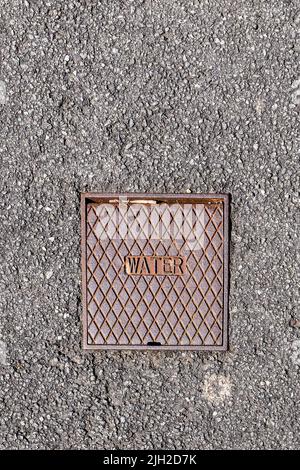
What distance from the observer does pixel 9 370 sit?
2459mm

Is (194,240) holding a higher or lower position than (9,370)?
higher

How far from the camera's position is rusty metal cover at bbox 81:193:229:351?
2.42 m

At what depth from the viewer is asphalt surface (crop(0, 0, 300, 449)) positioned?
2381 mm

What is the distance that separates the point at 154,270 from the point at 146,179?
15.2 inches

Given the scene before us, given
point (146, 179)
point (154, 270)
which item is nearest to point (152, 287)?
point (154, 270)

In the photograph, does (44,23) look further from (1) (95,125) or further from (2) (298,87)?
(2) (298,87)

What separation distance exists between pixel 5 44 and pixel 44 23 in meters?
0.18

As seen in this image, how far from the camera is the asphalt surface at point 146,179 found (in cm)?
238

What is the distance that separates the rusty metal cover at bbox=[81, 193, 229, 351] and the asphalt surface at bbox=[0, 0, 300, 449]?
0.05m

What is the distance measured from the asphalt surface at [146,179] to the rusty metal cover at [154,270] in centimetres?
5

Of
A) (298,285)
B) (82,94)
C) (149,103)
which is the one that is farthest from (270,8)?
(298,285)

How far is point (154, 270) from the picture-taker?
2428 millimetres
